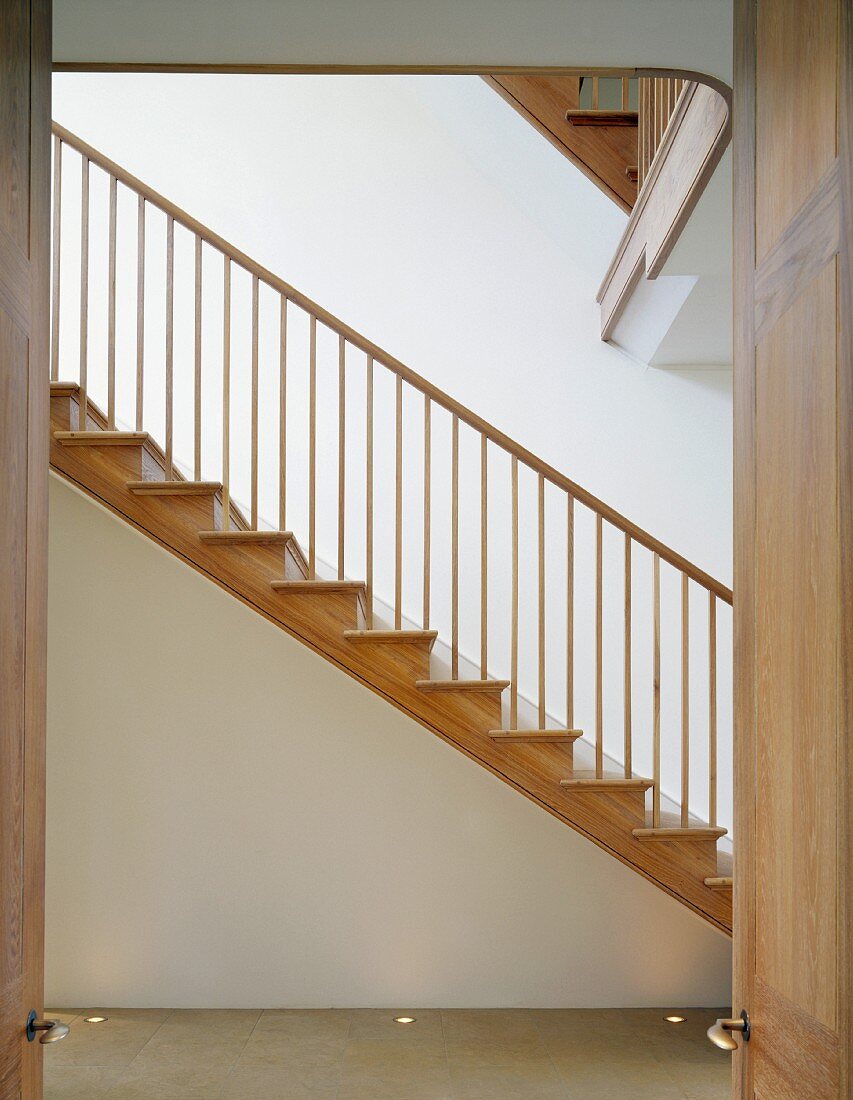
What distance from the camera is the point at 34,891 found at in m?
1.70

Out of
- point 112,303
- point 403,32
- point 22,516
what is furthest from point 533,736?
point 22,516

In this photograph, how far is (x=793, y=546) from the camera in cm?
149

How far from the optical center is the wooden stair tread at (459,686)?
3.86 meters

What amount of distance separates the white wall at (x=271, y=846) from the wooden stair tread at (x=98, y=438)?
0.53 m

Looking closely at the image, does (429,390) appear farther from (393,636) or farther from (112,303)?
(112,303)

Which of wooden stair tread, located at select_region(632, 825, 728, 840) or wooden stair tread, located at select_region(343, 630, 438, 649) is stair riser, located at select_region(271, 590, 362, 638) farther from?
wooden stair tread, located at select_region(632, 825, 728, 840)

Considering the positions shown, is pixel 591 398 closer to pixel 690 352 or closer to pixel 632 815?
pixel 690 352

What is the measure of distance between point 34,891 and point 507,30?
1.97 m

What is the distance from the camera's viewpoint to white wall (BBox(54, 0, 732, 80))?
7.56 feet

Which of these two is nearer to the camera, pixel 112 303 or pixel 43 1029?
pixel 43 1029

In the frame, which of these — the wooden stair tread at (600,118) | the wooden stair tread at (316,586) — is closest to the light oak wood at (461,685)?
the wooden stair tread at (316,586)

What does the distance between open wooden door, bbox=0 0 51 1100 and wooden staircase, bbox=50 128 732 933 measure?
2.08m

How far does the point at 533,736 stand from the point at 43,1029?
2420mm

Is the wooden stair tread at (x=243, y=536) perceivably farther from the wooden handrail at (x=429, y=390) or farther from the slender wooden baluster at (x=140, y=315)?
the wooden handrail at (x=429, y=390)
